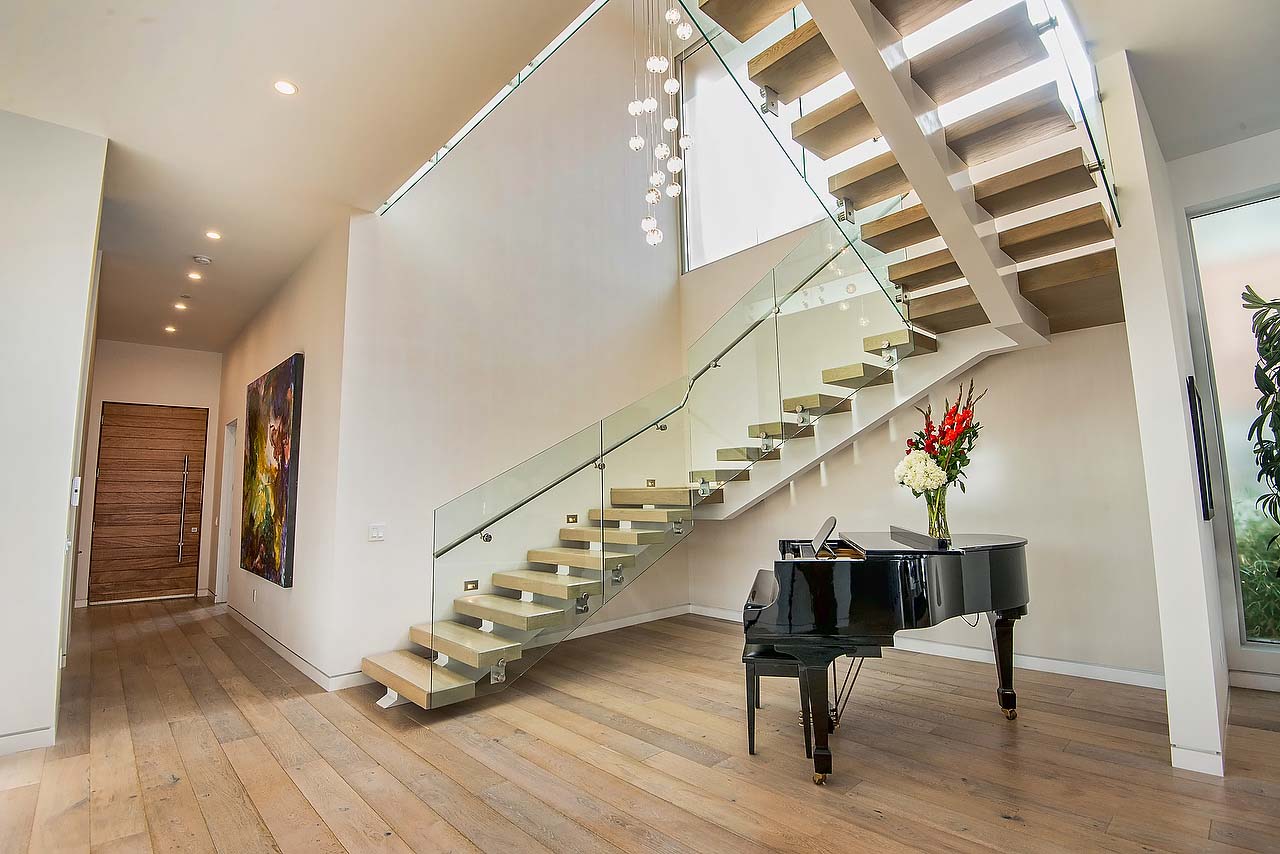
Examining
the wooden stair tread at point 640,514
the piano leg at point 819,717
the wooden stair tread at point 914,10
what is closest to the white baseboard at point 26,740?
the wooden stair tread at point 640,514

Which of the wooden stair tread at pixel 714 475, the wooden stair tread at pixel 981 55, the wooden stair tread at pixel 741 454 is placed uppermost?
the wooden stair tread at pixel 981 55

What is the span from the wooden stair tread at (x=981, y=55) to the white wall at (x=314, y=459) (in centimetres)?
397

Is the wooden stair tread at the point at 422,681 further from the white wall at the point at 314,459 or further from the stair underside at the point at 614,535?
the stair underside at the point at 614,535

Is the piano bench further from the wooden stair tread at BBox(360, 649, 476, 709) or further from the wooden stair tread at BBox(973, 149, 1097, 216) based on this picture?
the wooden stair tread at BBox(973, 149, 1097, 216)

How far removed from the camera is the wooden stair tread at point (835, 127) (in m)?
2.96

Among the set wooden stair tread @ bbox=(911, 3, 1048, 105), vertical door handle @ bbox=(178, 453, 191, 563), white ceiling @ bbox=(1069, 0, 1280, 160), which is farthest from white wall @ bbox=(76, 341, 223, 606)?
white ceiling @ bbox=(1069, 0, 1280, 160)

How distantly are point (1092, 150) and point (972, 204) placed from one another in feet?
1.79

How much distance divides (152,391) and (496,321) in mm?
5809

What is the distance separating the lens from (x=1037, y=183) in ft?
10.3

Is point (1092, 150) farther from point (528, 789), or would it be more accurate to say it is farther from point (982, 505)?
point (528, 789)

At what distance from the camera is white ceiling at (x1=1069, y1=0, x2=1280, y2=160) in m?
3.02

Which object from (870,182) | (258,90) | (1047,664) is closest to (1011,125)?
(870,182)

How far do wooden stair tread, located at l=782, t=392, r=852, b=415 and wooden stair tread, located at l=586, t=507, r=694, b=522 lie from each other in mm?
1147

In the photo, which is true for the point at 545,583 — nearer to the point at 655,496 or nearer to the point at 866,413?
the point at 655,496
